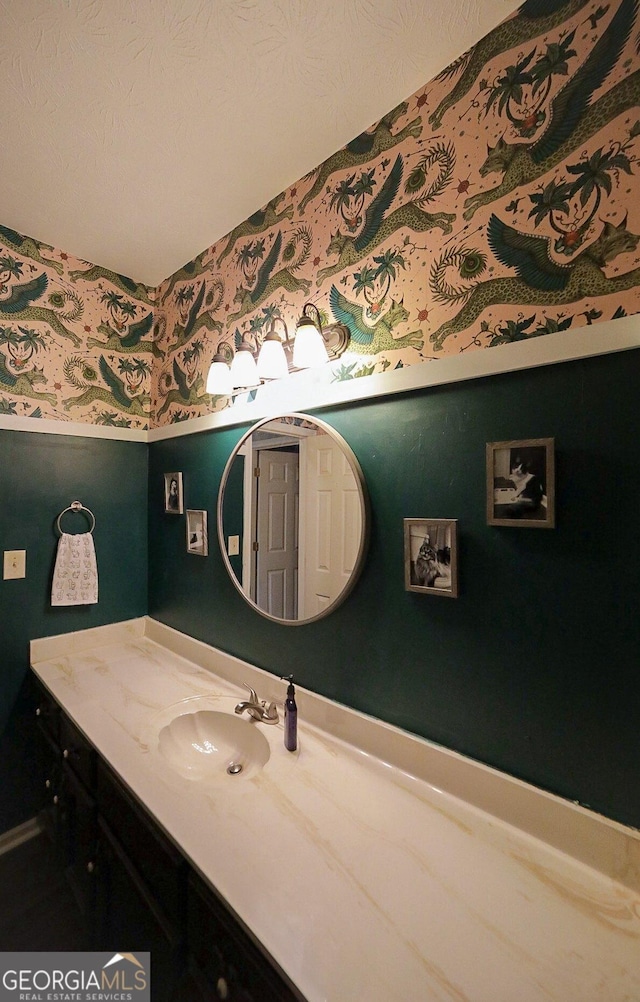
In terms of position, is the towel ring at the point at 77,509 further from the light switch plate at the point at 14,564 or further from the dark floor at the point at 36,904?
the dark floor at the point at 36,904

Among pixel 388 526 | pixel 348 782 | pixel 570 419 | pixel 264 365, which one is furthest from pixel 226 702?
pixel 570 419

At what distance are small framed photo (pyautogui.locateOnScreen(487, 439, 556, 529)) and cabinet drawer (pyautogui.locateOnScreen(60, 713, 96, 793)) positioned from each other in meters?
1.27

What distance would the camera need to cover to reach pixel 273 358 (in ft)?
4.23

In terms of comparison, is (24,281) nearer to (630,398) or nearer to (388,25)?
(388,25)

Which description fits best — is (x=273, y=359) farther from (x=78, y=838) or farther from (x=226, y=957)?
(x=78, y=838)

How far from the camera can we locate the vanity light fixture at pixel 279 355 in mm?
1167

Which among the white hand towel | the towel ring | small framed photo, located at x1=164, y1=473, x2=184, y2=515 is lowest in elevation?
the white hand towel

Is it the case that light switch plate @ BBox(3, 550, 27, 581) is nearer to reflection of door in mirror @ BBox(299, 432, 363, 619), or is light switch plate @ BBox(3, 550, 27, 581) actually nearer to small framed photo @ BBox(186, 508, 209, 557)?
small framed photo @ BBox(186, 508, 209, 557)

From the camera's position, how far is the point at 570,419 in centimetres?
80

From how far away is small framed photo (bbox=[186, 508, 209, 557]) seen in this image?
1.63 meters

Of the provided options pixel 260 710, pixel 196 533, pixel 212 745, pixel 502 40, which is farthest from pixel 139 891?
pixel 502 40

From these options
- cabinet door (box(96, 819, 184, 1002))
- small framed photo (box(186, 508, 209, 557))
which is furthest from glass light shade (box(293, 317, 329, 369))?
cabinet door (box(96, 819, 184, 1002))

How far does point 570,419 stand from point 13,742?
219 centimetres

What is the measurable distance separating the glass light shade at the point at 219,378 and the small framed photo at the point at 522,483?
37.7 inches
